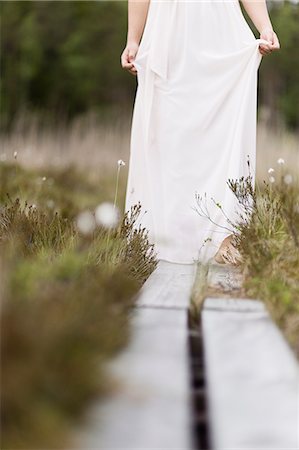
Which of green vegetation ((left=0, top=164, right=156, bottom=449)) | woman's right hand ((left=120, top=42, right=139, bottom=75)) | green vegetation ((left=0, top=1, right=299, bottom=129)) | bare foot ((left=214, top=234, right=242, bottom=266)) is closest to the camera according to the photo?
green vegetation ((left=0, top=164, right=156, bottom=449))

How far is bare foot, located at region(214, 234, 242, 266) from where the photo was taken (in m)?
3.54

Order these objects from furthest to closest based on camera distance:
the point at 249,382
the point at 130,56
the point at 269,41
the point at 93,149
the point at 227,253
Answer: the point at 93,149, the point at 130,56, the point at 269,41, the point at 227,253, the point at 249,382

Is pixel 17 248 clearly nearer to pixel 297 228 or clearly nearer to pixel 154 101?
pixel 297 228

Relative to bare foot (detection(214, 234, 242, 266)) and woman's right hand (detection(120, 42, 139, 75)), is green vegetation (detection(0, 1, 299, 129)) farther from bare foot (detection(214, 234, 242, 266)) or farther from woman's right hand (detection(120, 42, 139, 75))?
bare foot (detection(214, 234, 242, 266))

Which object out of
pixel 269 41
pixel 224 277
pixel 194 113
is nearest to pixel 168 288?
pixel 224 277

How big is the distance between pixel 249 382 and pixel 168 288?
3.56ft

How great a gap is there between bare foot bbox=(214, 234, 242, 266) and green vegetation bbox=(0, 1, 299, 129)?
538 inches

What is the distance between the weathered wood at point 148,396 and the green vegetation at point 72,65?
15.4 meters

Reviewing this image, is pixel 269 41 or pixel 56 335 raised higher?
pixel 269 41

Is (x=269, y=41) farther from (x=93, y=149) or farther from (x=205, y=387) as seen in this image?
(x=93, y=149)

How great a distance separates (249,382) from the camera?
1.81 m

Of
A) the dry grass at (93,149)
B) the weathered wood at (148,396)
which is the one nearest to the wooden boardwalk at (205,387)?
the weathered wood at (148,396)

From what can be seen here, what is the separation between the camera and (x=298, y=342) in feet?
7.40

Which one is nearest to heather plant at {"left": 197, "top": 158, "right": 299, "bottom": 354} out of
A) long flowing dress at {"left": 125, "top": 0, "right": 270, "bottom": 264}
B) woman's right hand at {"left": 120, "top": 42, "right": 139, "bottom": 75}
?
long flowing dress at {"left": 125, "top": 0, "right": 270, "bottom": 264}
